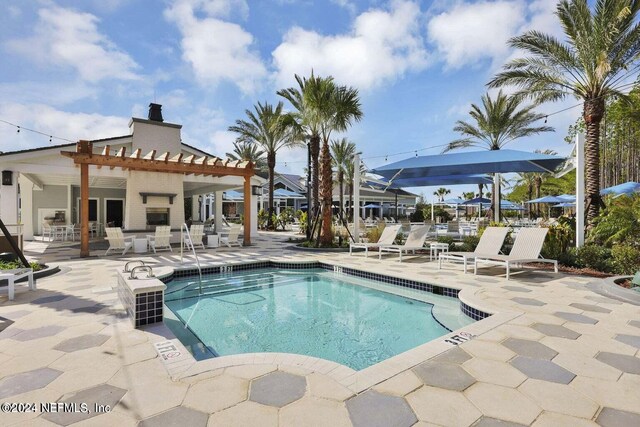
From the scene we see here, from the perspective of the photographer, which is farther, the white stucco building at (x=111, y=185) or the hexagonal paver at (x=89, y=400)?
the white stucco building at (x=111, y=185)

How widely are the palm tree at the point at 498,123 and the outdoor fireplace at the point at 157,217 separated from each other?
17.0m

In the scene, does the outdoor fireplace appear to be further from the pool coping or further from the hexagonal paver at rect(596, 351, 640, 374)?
the hexagonal paver at rect(596, 351, 640, 374)

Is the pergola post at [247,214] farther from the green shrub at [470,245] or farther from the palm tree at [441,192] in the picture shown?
the palm tree at [441,192]

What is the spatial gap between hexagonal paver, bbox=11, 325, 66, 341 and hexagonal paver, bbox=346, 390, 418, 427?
12.1 feet

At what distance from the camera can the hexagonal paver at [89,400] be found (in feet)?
7.57

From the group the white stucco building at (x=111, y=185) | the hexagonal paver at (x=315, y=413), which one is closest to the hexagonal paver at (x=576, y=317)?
the hexagonal paver at (x=315, y=413)

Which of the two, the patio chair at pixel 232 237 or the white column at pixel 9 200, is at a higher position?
the white column at pixel 9 200

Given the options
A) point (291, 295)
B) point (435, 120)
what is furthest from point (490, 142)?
point (291, 295)

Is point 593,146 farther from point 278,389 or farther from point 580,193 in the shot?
point 278,389

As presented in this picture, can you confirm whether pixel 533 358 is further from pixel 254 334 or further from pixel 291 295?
pixel 291 295

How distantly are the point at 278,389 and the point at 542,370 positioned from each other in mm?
2358

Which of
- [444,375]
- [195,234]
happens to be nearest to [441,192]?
[195,234]

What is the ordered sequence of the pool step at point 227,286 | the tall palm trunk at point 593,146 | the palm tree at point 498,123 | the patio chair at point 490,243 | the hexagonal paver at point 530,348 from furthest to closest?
the palm tree at point 498,123, the tall palm trunk at point 593,146, the patio chair at point 490,243, the pool step at point 227,286, the hexagonal paver at point 530,348

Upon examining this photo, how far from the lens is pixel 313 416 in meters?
2.31
